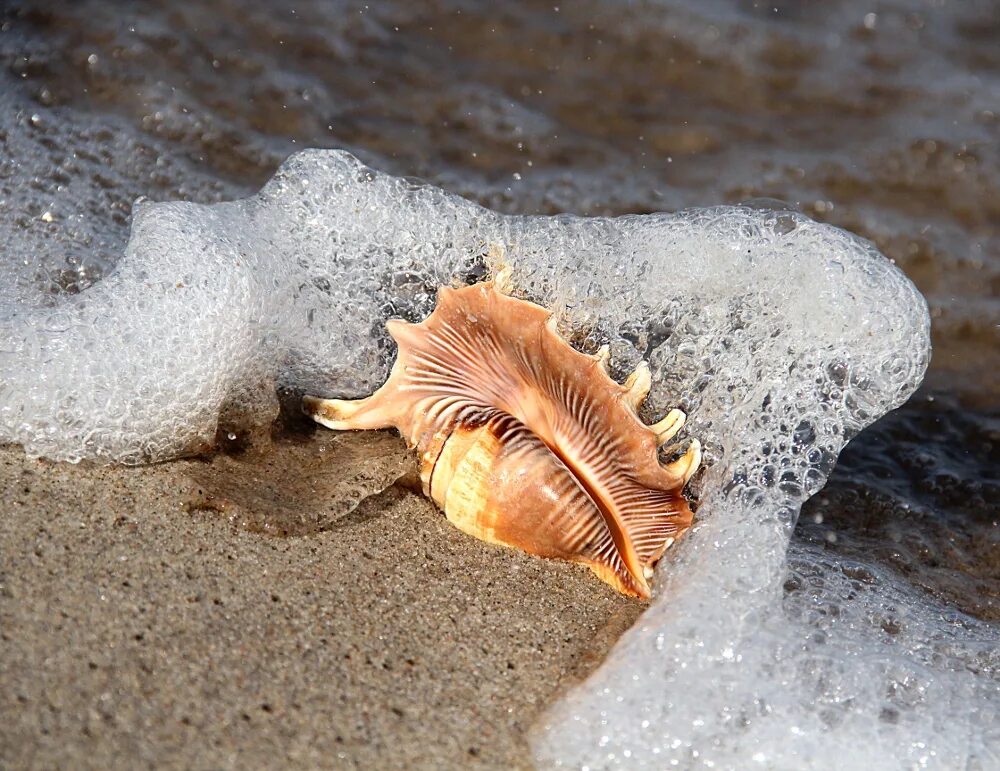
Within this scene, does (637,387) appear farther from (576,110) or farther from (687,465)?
(576,110)

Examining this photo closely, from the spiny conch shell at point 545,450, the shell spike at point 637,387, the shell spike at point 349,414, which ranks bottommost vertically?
the shell spike at point 349,414

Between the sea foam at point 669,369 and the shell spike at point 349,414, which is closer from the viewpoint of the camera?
the sea foam at point 669,369

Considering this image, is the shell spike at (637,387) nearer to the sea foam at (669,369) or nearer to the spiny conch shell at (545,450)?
the spiny conch shell at (545,450)

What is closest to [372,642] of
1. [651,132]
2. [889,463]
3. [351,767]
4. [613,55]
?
[351,767]

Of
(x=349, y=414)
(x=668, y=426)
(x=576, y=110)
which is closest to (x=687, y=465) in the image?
(x=668, y=426)

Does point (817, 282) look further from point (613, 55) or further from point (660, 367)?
point (613, 55)

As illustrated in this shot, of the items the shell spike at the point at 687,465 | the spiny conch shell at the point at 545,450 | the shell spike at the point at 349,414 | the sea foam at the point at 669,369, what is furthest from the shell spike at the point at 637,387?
the shell spike at the point at 349,414

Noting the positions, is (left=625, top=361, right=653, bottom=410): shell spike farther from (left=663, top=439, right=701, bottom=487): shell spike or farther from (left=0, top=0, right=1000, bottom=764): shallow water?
(left=0, top=0, right=1000, bottom=764): shallow water
